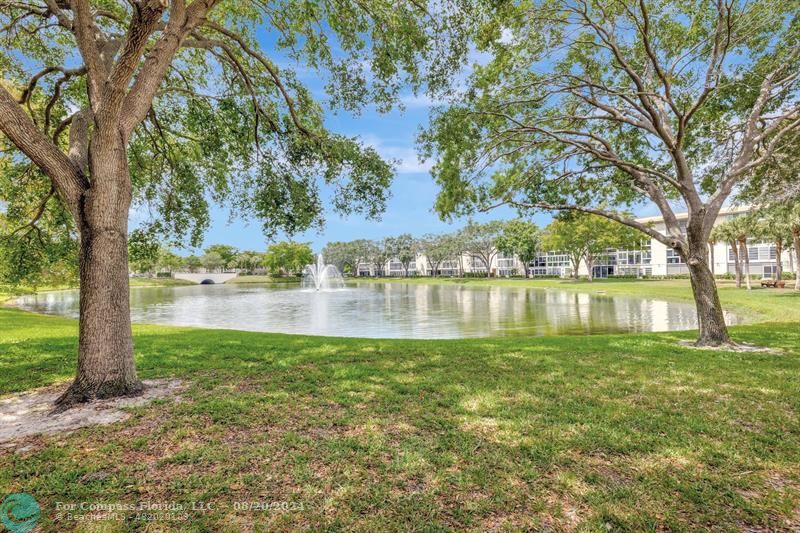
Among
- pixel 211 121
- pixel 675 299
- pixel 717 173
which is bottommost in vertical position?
pixel 675 299

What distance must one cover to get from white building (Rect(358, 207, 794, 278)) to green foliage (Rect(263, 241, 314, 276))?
32224 millimetres

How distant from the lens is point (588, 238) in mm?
48250

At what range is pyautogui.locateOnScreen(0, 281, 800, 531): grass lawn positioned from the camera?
2.67m

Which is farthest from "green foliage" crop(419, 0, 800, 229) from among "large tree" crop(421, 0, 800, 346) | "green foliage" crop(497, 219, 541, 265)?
"green foliage" crop(497, 219, 541, 265)

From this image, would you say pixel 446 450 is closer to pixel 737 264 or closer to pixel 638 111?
pixel 638 111

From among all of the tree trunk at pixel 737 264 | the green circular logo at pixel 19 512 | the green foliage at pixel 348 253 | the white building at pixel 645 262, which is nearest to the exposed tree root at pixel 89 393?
the green circular logo at pixel 19 512

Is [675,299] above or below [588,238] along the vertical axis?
below

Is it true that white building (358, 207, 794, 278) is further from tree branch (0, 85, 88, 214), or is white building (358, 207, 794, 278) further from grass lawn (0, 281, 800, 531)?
tree branch (0, 85, 88, 214)

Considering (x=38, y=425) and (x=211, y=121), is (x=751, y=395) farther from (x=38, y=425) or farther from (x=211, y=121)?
(x=211, y=121)

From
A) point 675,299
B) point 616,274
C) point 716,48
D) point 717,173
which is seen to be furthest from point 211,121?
point 616,274

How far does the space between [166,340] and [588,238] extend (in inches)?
1911

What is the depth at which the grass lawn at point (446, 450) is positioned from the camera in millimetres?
2666

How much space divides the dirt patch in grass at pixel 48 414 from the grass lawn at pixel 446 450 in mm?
263

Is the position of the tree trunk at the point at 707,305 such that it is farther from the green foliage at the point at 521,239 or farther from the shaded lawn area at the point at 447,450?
the green foliage at the point at 521,239
